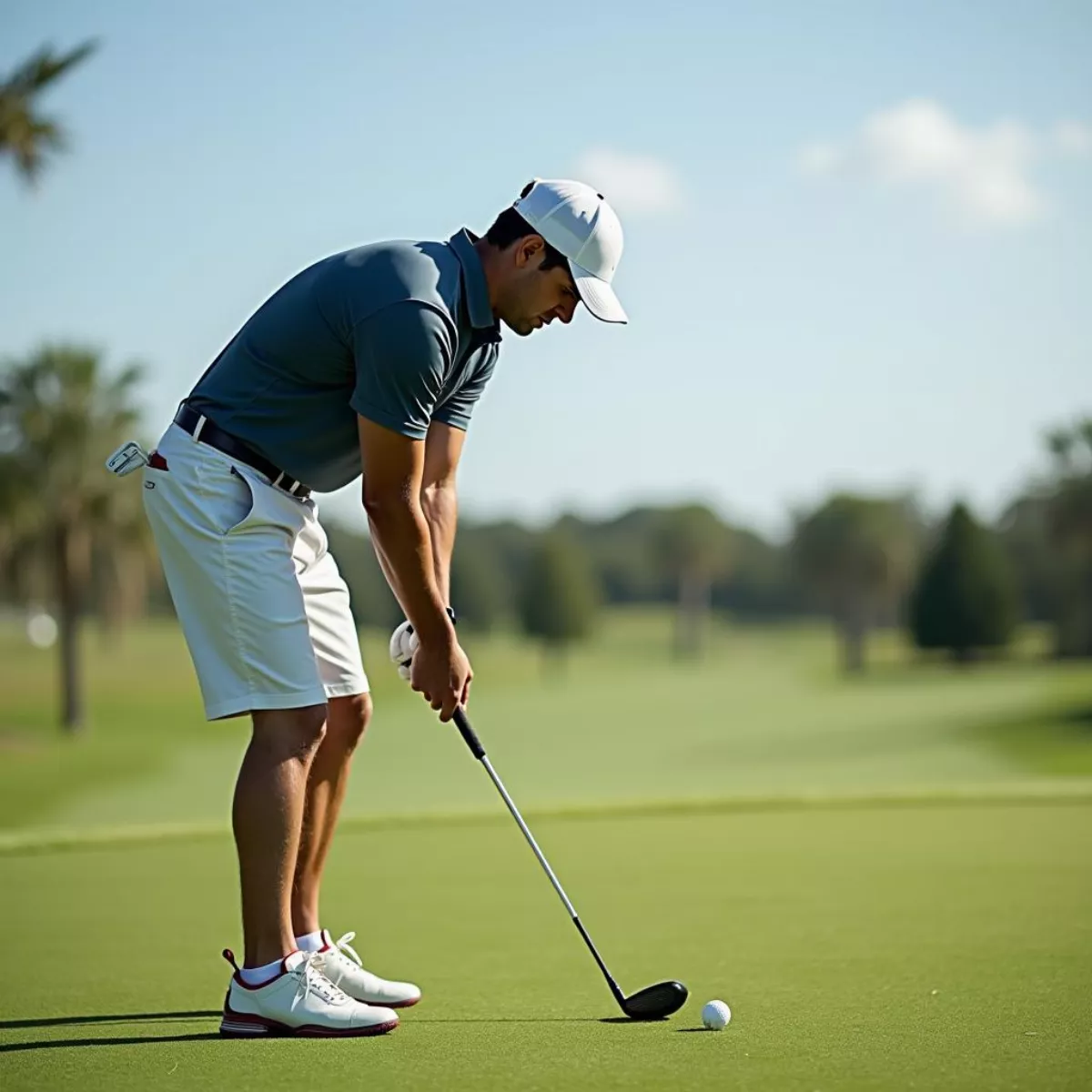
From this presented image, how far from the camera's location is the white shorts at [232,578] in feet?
10.7

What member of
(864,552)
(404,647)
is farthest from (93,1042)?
(864,552)

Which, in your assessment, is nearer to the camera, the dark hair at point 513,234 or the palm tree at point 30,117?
the dark hair at point 513,234

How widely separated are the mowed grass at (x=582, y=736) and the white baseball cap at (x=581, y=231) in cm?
462

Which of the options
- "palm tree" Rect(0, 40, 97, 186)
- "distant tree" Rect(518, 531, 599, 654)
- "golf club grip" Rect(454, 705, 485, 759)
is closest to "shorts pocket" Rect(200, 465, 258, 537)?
"golf club grip" Rect(454, 705, 485, 759)

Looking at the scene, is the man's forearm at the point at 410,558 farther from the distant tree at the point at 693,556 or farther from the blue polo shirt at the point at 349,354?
the distant tree at the point at 693,556

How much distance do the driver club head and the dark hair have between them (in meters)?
1.42

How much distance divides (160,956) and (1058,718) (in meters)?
18.8

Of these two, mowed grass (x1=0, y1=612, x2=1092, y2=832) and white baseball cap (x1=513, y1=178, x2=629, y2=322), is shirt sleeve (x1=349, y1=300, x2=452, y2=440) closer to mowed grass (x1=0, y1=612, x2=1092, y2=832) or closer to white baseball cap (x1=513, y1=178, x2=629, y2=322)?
white baseball cap (x1=513, y1=178, x2=629, y2=322)

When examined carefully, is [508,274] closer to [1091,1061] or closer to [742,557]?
[1091,1061]

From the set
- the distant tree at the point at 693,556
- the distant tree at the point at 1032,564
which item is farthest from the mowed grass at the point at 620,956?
the distant tree at the point at 693,556

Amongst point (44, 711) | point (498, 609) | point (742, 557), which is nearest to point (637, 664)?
point (498, 609)

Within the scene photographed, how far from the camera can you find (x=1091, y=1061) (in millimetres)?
2629

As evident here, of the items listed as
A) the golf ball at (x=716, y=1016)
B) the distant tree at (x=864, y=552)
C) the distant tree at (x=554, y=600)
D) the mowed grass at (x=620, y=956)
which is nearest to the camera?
the mowed grass at (x=620, y=956)

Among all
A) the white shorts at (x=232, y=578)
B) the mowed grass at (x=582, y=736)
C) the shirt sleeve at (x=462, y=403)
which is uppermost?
the shirt sleeve at (x=462, y=403)
